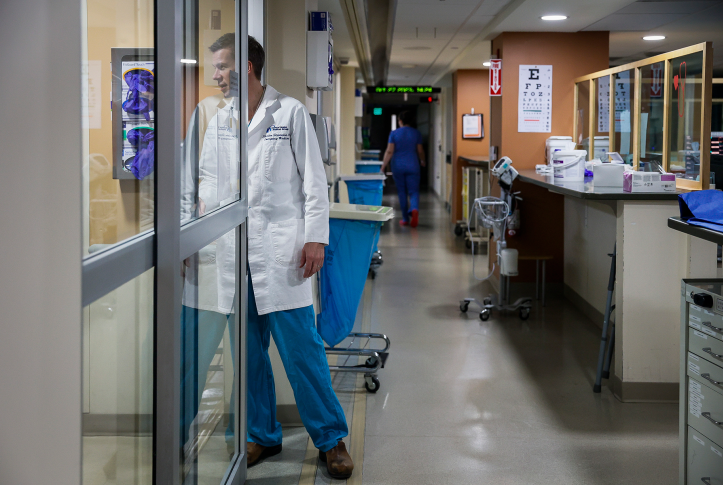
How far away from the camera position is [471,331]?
5117 millimetres

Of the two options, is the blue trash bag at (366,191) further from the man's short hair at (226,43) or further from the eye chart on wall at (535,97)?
the man's short hair at (226,43)


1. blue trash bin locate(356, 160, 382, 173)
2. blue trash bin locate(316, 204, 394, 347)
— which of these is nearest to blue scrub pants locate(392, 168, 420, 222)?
blue trash bin locate(356, 160, 382, 173)

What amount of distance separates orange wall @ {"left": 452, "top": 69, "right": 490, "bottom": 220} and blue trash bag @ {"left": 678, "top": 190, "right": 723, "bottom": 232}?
8.57 metres

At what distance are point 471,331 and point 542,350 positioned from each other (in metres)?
0.64

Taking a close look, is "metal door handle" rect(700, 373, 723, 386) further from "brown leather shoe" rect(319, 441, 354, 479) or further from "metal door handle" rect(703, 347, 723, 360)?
"brown leather shoe" rect(319, 441, 354, 479)

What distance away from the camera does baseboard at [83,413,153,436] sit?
160cm

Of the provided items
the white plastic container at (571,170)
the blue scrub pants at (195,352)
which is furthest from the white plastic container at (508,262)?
the blue scrub pants at (195,352)

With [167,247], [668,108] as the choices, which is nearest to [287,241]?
[167,247]

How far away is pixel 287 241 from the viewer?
8.93ft

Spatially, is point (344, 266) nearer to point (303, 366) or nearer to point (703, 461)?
point (303, 366)

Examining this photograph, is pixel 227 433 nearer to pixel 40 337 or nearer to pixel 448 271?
pixel 40 337

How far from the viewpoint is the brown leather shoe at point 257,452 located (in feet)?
9.43

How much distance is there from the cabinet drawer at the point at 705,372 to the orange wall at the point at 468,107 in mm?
8753

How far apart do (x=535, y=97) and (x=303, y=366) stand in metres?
4.70
